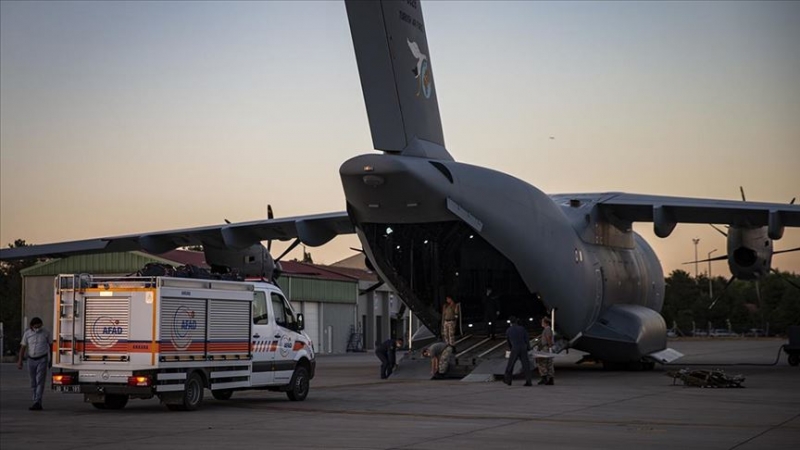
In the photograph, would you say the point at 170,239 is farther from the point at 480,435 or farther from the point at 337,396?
the point at 480,435

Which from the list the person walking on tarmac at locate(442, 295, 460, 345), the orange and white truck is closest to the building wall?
the person walking on tarmac at locate(442, 295, 460, 345)

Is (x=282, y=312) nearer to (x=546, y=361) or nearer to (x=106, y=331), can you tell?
(x=106, y=331)

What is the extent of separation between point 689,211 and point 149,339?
1430cm

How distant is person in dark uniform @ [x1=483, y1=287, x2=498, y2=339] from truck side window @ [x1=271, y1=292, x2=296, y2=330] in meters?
8.51

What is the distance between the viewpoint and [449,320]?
995 inches

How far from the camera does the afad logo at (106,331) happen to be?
628 inches

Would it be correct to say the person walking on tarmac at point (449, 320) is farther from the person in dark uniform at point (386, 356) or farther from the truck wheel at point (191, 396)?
the truck wheel at point (191, 396)

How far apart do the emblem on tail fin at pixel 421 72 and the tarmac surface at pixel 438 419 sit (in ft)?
19.4

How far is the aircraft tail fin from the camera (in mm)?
20531

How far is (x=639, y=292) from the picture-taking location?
3066 cm

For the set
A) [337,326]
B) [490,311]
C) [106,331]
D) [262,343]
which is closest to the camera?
[106,331]

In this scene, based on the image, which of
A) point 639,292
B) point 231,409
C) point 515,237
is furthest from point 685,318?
point 231,409

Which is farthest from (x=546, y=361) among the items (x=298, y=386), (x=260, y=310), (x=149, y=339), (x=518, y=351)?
(x=149, y=339)

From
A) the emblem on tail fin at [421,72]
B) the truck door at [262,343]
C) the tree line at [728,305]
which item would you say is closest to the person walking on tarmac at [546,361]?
the emblem on tail fin at [421,72]
